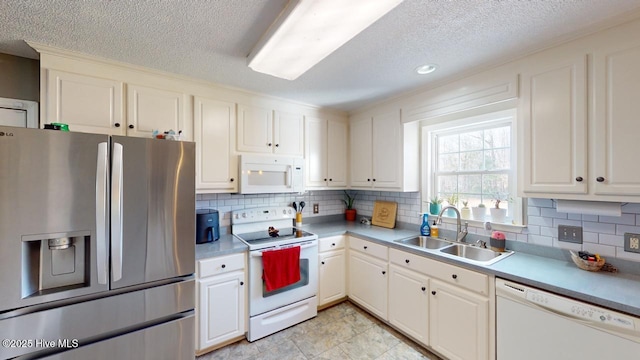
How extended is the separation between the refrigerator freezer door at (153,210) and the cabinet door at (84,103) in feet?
1.93

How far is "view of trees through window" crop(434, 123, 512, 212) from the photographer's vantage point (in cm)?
219

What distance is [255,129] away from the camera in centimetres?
253

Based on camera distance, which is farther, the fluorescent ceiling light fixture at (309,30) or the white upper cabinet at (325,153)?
the white upper cabinet at (325,153)

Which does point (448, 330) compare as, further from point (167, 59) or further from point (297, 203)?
point (167, 59)

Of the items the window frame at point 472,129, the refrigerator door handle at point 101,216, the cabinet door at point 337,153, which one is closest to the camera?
the refrigerator door handle at point 101,216

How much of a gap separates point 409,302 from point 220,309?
63.5 inches

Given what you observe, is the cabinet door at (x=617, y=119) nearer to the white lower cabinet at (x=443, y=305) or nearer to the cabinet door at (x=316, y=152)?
the white lower cabinet at (x=443, y=305)

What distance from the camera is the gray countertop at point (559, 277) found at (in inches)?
48.1

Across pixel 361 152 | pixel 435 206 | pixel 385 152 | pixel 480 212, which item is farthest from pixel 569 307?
pixel 361 152

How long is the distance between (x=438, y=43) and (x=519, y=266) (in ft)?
5.20

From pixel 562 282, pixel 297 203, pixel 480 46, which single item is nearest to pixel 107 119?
pixel 297 203

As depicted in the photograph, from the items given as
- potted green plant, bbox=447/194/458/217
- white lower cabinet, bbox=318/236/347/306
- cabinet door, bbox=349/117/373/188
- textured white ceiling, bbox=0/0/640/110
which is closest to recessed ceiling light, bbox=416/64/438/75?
textured white ceiling, bbox=0/0/640/110

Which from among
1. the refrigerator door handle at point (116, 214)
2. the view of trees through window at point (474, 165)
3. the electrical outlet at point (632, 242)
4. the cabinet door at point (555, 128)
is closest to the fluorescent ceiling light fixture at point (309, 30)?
the refrigerator door handle at point (116, 214)

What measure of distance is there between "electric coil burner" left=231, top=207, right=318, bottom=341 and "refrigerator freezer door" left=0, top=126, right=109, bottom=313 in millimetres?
1075
